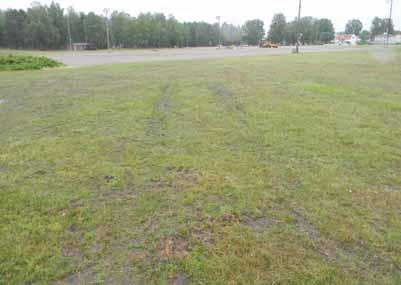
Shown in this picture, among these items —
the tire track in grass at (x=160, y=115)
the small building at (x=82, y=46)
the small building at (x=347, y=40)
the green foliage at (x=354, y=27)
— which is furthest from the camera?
the green foliage at (x=354, y=27)

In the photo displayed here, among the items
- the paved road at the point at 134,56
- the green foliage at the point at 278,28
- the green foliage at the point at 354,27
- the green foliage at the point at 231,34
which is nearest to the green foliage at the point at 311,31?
the green foliage at the point at 278,28

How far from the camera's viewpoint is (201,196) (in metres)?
2.95

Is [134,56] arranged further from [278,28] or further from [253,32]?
[278,28]

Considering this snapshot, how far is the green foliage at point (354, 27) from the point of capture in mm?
116250

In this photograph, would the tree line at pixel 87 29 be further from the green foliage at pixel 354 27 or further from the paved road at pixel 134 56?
the green foliage at pixel 354 27

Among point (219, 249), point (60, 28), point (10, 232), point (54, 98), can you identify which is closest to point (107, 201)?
point (10, 232)

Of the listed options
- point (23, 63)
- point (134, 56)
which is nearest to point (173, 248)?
point (23, 63)

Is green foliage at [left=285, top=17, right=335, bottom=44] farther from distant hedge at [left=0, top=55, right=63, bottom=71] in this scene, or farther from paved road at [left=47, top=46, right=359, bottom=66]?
distant hedge at [left=0, top=55, right=63, bottom=71]

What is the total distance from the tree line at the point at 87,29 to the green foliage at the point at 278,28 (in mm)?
23516

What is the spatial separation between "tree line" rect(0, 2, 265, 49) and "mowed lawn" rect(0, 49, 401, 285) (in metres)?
55.0

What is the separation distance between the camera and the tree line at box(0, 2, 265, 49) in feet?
169

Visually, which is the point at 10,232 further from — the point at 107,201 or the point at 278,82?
the point at 278,82

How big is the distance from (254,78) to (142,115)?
6508 mm

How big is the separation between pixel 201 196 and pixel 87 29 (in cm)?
6312
